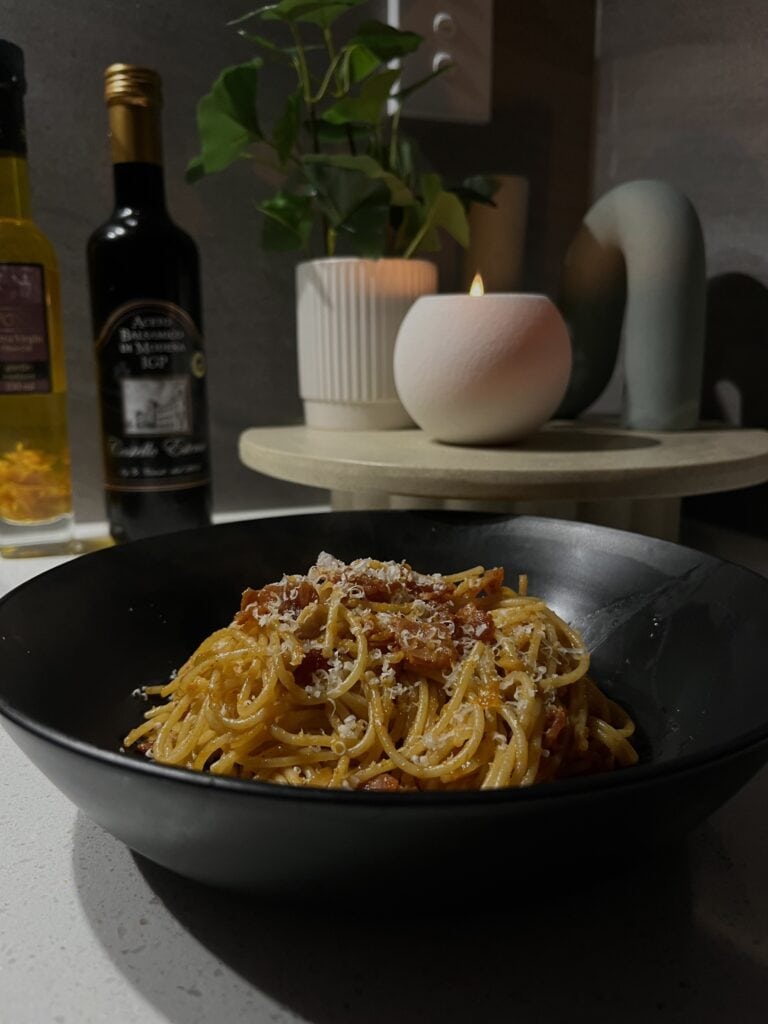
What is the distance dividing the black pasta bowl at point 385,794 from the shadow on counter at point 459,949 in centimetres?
3

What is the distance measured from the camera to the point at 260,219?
1.17 m

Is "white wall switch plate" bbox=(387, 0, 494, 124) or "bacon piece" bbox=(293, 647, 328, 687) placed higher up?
"white wall switch plate" bbox=(387, 0, 494, 124)

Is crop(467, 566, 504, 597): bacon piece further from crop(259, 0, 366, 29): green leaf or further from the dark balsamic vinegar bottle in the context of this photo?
crop(259, 0, 366, 29): green leaf

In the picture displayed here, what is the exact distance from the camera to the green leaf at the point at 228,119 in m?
0.97

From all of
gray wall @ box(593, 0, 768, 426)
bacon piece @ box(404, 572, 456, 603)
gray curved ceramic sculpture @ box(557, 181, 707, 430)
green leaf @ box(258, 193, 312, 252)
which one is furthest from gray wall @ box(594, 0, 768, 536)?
bacon piece @ box(404, 572, 456, 603)

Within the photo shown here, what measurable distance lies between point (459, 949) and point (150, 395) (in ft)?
2.36

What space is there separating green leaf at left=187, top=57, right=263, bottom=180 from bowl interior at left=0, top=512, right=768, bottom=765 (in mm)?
546

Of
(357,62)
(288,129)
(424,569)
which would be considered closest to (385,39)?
(357,62)

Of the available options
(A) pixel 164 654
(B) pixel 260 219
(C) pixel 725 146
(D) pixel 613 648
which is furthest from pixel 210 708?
(C) pixel 725 146

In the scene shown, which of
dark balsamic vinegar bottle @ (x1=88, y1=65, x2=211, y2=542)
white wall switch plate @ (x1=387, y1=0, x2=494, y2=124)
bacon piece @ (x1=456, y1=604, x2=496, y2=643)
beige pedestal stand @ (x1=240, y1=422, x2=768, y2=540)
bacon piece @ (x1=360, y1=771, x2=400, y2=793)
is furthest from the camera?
white wall switch plate @ (x1=387, y1=0, x2=494, y2=124)

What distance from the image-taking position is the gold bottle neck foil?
87 cm

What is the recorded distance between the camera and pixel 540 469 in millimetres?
787

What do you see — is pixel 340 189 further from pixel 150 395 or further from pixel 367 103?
pixel 150 395

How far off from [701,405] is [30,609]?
3.18ft
